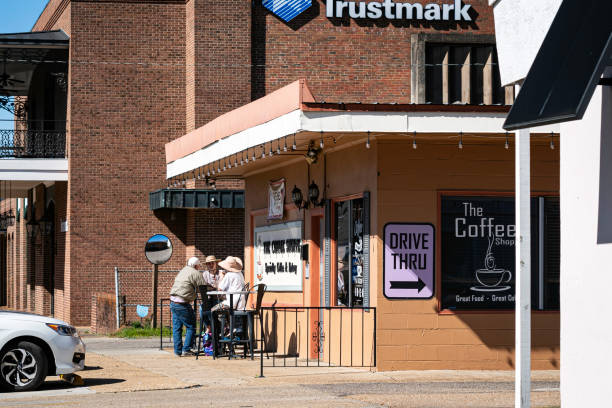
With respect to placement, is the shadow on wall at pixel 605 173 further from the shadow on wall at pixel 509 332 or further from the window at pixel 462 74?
the window at pixel 462 74

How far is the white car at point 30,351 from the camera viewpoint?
13859mm

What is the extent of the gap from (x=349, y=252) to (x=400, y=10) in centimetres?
1603

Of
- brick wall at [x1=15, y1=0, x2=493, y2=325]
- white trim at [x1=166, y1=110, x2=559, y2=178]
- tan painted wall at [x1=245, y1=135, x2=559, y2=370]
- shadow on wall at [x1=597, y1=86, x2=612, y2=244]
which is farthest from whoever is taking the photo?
brick wall at [x1=15, y1=0, x2=493, y2=325]

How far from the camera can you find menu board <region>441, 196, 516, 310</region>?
16062 mm

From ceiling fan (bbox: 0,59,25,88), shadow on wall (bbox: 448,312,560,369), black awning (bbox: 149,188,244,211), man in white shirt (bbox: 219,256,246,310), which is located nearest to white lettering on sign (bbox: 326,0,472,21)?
black awning (bbox: 149,188,244,211)

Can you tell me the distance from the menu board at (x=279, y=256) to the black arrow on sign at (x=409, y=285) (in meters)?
3.63

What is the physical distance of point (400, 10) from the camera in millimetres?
31641

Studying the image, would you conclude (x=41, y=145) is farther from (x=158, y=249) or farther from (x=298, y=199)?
(x=298, y=199)

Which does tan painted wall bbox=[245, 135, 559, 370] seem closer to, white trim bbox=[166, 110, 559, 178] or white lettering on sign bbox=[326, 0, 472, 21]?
white trim bbox=[166, 110, 559, 178]

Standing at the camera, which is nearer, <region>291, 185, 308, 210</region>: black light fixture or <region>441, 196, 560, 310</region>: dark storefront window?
<region>441, 196, 560, 310</region>: dark storefront window

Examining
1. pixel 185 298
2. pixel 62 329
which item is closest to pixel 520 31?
pixel 62 329

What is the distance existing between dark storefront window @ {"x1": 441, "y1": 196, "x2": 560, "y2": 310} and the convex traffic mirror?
10.9 m

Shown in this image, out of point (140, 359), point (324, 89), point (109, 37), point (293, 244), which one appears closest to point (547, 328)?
point (293, 244)

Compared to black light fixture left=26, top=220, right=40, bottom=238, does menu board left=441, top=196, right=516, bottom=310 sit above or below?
below
